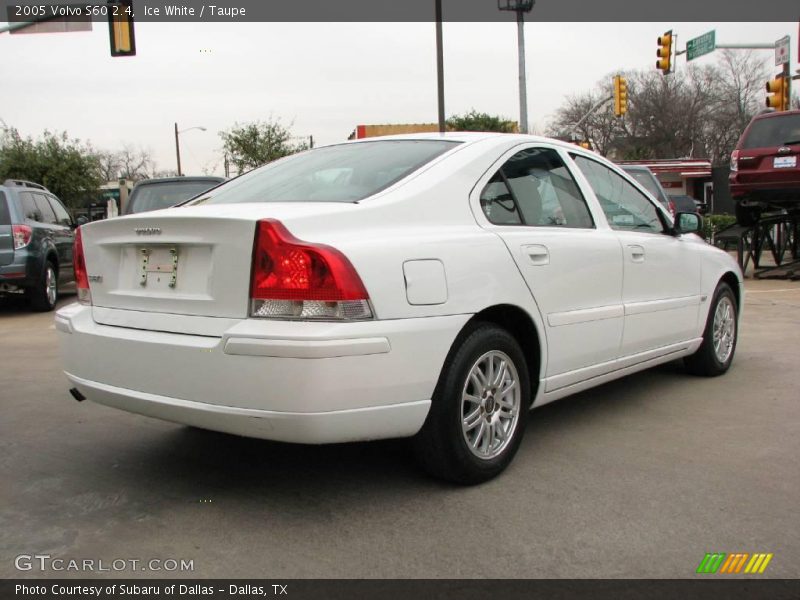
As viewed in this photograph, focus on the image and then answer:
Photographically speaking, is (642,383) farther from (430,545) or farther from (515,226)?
(430,545)

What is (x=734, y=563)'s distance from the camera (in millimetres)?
2596

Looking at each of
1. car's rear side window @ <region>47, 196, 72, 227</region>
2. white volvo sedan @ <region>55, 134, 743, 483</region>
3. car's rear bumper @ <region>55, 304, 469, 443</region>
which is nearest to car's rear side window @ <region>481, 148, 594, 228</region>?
white volvo sedan @ <region>55, 134, 743, 483</region>

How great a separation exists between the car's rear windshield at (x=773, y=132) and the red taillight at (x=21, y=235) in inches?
393

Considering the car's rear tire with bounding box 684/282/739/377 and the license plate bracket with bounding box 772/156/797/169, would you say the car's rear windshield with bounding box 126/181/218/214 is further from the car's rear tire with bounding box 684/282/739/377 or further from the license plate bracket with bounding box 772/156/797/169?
the license plate bracket with bounding box 772/156/797/169

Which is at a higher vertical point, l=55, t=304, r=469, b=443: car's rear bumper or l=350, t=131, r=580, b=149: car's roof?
l=350, t=131, r=580, b=149: car's roof

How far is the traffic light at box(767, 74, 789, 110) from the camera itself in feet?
60.8

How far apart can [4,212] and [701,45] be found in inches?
680

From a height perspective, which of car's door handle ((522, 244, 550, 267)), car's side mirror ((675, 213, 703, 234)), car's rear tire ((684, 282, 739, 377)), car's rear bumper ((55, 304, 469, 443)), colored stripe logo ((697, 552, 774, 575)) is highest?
car's side mirror ((675, 213, 703, 234))

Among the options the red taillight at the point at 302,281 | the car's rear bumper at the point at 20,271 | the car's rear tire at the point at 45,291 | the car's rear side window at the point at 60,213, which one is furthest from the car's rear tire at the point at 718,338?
the car's rear side window at the point at 60,213

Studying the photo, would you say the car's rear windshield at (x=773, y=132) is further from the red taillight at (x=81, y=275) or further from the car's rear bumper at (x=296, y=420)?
the red taillight at (x=81, y=275)

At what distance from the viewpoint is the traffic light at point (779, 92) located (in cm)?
1854

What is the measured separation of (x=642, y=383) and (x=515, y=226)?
225cm

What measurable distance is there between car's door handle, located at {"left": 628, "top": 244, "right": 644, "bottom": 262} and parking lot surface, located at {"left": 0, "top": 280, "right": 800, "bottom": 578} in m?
0.92
